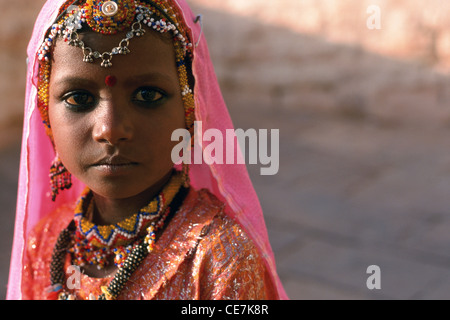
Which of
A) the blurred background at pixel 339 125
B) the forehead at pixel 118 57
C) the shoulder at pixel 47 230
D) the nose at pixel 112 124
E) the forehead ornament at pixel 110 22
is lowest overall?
the shoulder at pixel 47 230

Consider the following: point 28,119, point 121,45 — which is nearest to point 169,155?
point 121,45

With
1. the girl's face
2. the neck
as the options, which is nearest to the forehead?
the girl's face

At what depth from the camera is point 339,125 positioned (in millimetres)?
6426

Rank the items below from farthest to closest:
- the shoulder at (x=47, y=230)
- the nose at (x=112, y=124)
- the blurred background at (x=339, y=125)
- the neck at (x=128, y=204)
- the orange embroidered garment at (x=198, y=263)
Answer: the blurred background at (x=339, y=125), the shoulder at (x=47, y=230), the neck at (x=128, y=204), the orange embroidered garment at (x=198, y=263), the nose at (x=112, y=124)

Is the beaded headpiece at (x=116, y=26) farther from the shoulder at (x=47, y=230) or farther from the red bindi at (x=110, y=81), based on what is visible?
the shoulder at (x=47, y=230)

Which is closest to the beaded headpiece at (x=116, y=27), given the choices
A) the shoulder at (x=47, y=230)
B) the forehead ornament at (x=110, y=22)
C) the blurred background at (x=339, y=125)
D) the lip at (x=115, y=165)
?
the forehead ornament at (x=110, y=22)

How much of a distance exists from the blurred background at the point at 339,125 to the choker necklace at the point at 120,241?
2034 millimetres

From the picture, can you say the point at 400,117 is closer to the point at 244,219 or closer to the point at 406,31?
the point at 406,31

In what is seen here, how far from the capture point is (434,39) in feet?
19.7

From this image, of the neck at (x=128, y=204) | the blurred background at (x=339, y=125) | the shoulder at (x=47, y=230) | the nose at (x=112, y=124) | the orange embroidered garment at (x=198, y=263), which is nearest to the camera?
the nose at (x=112, y=124)

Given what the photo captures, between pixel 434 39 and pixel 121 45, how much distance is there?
5186 mm

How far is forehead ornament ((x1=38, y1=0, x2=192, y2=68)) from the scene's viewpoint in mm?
1487

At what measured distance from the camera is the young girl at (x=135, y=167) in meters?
1.50

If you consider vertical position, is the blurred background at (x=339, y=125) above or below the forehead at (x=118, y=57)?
above
